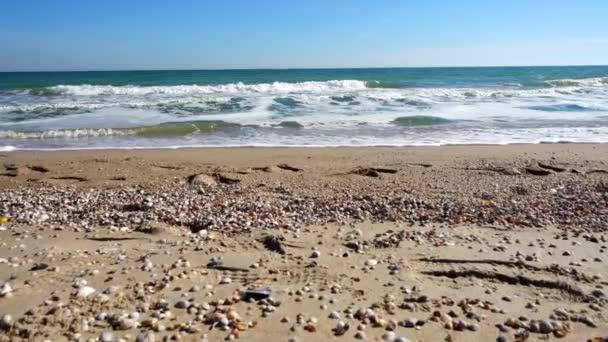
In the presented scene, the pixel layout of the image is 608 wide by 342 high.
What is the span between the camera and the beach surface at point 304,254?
3.18 m

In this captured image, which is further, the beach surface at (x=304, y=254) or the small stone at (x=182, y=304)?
the small stone at (x=182, y=304)

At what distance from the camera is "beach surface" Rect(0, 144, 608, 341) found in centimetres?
318

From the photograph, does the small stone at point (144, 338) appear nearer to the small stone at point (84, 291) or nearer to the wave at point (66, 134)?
the small stone at point (84, 291)

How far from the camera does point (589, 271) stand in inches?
159

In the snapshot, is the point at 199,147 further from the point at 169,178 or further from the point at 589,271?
the point at 589,271

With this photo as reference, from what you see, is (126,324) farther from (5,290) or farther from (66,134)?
(66,134)

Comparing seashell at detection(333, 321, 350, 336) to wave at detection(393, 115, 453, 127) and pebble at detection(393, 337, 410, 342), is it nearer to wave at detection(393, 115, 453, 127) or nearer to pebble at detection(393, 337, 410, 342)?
pebble at detection(393, 337, 410, 342)

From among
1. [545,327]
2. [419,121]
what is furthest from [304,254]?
[419,121]

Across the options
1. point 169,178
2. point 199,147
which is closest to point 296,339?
point 169,178

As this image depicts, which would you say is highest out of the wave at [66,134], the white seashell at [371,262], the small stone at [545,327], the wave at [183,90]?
the wave at [183,90]

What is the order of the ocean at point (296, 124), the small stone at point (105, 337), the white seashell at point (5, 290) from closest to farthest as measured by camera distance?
1. the small stone at point (105, 337)
2. the white seashell at point (5, 290)
3. the ocean at point (296, 124)

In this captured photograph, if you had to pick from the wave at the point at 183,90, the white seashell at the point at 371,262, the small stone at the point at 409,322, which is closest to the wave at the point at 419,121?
the white seashell at the point at 371,262

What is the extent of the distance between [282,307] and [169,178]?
4.50m

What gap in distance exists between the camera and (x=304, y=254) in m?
4.34
